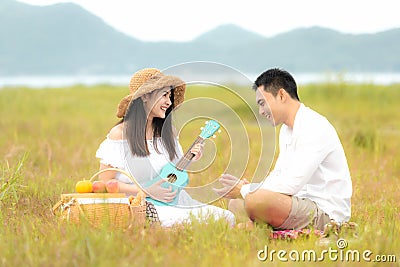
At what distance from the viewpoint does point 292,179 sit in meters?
4.30

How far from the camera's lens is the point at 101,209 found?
4.23 meters

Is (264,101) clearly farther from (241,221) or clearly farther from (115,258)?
(115,258)

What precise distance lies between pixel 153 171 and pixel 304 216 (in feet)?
3.51

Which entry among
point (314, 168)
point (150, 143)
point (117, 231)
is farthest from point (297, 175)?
point (117, 231)

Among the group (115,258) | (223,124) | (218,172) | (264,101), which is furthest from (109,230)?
(218,172)

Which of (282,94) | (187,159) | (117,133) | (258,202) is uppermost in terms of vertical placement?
(282,94)

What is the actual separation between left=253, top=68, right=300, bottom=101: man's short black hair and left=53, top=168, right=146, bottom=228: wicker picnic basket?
1.12 m

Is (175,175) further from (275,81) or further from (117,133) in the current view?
(275,81)

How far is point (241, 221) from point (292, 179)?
0.49 m

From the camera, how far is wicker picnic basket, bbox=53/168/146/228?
418 cm

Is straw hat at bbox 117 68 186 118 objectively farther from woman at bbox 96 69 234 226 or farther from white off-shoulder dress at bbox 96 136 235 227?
white off-shoulder dress at bbox 96 136 235 227

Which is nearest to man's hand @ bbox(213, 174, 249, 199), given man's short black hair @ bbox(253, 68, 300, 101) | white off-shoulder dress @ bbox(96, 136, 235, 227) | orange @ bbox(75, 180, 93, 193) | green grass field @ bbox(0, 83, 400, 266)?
white off-shoulder dress @ bbox(96, 136, 235, 227)

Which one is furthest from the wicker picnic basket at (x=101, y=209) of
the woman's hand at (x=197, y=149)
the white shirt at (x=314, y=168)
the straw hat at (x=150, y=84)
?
the white shirt at (x=314, y=168)

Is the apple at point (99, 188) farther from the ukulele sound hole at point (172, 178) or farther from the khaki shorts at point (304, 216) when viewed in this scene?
the khaki shorts at point (304, 216)
